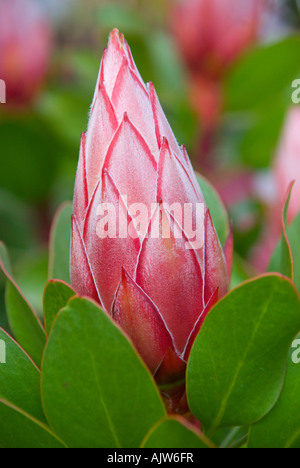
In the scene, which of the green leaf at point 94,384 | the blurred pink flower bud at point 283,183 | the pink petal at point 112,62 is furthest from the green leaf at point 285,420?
the blurred pink flower bud at point 283,183

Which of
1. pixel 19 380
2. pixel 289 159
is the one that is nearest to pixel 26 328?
pixel 19 380

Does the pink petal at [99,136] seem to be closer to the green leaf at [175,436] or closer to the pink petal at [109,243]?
the pink petal at [109,243]

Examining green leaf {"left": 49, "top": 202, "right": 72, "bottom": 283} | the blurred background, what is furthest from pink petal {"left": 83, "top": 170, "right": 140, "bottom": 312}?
the blurred background

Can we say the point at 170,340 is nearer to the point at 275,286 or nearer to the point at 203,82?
the point at 275,286

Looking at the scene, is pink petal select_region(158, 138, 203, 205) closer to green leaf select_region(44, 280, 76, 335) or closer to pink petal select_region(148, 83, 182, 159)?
pink petal select_region(148, 83, 182, 159)

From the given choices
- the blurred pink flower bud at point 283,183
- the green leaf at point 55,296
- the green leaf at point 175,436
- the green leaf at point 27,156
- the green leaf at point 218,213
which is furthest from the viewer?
the green leaf at point 27,156

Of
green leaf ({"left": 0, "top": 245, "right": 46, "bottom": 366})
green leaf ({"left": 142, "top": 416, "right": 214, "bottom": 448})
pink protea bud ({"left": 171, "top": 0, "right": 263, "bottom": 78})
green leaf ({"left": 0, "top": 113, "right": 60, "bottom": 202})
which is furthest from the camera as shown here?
pink protea bud ({"left": 171, "top": 0, "right": 263, "bottom": 78})
